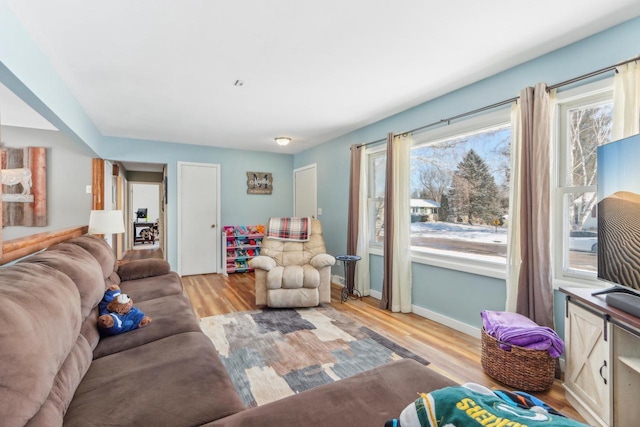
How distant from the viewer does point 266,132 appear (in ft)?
14.8

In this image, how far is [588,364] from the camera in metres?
1.67

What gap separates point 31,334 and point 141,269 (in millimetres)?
2370

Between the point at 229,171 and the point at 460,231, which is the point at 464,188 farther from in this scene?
the point at 229,171

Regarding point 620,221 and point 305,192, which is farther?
point 305,192

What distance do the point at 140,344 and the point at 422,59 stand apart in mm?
2712

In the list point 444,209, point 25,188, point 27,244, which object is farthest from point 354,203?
point 25,188

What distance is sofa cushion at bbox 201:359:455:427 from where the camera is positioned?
39.2 inches

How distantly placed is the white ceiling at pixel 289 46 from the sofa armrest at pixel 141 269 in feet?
5.64

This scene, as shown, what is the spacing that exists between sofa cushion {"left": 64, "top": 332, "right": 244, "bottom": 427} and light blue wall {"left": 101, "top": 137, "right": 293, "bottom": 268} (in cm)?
410

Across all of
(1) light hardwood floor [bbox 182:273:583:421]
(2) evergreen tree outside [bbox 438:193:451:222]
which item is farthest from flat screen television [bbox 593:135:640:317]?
(2) evergreen tree outside [bbox 438:193:451:222]

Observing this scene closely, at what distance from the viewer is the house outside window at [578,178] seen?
6.75ft

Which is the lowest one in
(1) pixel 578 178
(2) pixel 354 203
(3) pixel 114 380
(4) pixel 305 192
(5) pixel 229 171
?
(3) pixel 114 380

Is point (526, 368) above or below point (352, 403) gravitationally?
below

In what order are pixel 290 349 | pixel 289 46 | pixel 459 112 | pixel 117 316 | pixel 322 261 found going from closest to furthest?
1. pixel 117 316
2. pixel 289 46
3. pixel 290 349
4. pixel 459 112
5. pixel 322 261
